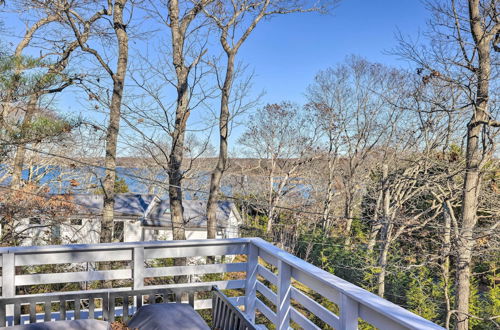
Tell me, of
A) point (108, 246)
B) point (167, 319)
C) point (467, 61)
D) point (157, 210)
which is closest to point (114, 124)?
point (108, 246)

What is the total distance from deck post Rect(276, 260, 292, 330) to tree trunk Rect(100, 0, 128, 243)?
4738 millimetres

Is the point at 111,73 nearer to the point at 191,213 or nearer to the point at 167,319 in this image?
the point at 167,319

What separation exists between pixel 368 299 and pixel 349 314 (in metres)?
0.16

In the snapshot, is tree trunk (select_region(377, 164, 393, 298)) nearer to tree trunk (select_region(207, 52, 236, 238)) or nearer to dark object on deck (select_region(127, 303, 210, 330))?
tree trunk (select_region(207, 52, 236, 238))

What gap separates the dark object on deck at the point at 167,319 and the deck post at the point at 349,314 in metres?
0.67

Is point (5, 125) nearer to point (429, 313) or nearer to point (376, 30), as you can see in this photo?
point (429, 313)

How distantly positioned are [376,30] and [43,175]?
38.1 feet

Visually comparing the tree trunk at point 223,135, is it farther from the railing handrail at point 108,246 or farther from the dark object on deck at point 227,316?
the dark object on deck at point 227,316

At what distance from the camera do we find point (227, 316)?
2.09 meters

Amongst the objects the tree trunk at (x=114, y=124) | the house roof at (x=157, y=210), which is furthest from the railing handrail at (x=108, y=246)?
the house roof at (x=157, y=210)

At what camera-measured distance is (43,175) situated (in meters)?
11.5

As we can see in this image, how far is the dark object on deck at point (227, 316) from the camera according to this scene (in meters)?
1.88

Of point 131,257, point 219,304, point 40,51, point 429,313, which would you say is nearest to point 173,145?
point 40,51

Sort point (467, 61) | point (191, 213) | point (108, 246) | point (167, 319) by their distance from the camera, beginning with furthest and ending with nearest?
point (191, 213) → point (467, 61) → point (108, 246) → point (167, 319)
